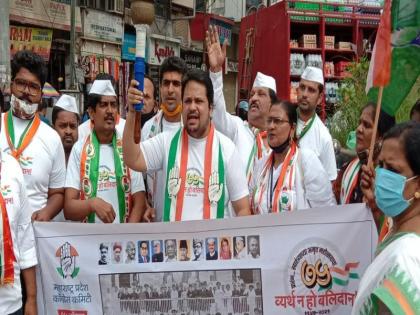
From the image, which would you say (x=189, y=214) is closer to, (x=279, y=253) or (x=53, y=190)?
(x=279, y=253)

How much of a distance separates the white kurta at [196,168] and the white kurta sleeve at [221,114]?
56 centimetres

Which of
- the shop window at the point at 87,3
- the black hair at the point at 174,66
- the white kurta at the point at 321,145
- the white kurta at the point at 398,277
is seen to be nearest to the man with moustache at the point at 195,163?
the black hair at the point at 174,66

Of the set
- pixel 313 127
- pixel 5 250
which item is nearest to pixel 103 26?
pixel 313 127

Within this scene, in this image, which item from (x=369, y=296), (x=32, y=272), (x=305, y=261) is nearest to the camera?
(x=369, y=296)

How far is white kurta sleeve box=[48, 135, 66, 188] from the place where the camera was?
4422mm

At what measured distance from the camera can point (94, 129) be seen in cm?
475

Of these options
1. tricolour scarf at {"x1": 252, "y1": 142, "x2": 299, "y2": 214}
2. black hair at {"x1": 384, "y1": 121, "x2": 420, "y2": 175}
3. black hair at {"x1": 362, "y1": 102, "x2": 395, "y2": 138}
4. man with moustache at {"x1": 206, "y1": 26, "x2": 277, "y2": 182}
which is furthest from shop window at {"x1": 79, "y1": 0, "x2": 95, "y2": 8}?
black hair at {"x1": 384, "y1": 121, "x2": 420, "y2": 175}

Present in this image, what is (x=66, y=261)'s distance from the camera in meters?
4.30

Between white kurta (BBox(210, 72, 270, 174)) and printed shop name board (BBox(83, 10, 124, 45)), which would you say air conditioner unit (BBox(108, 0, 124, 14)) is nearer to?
printed shop name board (BBox(83, 10, 124, 45))

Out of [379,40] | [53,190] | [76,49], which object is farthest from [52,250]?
[76,49]

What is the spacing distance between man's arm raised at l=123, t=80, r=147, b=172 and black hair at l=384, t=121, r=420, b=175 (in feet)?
6.35

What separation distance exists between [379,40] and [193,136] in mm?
1356

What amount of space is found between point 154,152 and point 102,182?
487mm

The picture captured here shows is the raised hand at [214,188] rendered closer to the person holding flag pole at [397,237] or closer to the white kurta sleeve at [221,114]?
the white kurta sleeve at [221,114]
